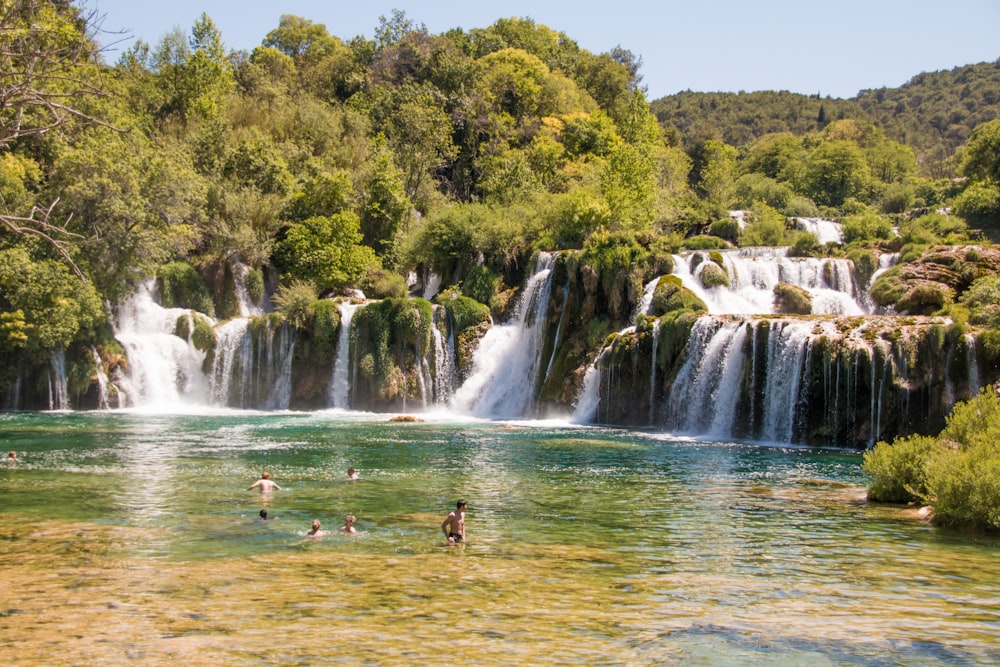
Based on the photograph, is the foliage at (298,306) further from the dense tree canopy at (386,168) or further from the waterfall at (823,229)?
the waterfall at (823,229)

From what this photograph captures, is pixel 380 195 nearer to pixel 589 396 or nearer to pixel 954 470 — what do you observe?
pixel 589 396

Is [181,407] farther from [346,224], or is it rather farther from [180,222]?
[346,224]

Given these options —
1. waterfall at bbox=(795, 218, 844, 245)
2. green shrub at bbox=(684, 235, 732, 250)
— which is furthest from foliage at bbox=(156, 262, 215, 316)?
waterfall at bbox=(795, 218, 844, 245)

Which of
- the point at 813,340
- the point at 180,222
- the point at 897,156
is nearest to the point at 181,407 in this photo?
the point at 180,222

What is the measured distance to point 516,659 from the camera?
937 cm

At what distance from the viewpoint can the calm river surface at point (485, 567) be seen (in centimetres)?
979

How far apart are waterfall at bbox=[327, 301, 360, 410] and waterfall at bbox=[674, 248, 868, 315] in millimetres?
14000

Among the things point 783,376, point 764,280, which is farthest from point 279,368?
point 783,376

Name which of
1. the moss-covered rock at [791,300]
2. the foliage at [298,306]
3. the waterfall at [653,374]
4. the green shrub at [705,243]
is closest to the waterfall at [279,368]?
the foliage at [298,306]

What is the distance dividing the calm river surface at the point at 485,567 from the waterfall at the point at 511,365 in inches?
565

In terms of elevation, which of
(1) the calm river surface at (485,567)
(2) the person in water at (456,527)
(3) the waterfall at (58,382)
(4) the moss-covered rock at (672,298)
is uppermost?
(4) the moss-covered rock at (672,298)

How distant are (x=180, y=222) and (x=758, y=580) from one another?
126 feet

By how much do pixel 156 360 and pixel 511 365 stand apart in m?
15.2

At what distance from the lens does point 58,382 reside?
39094 mm
